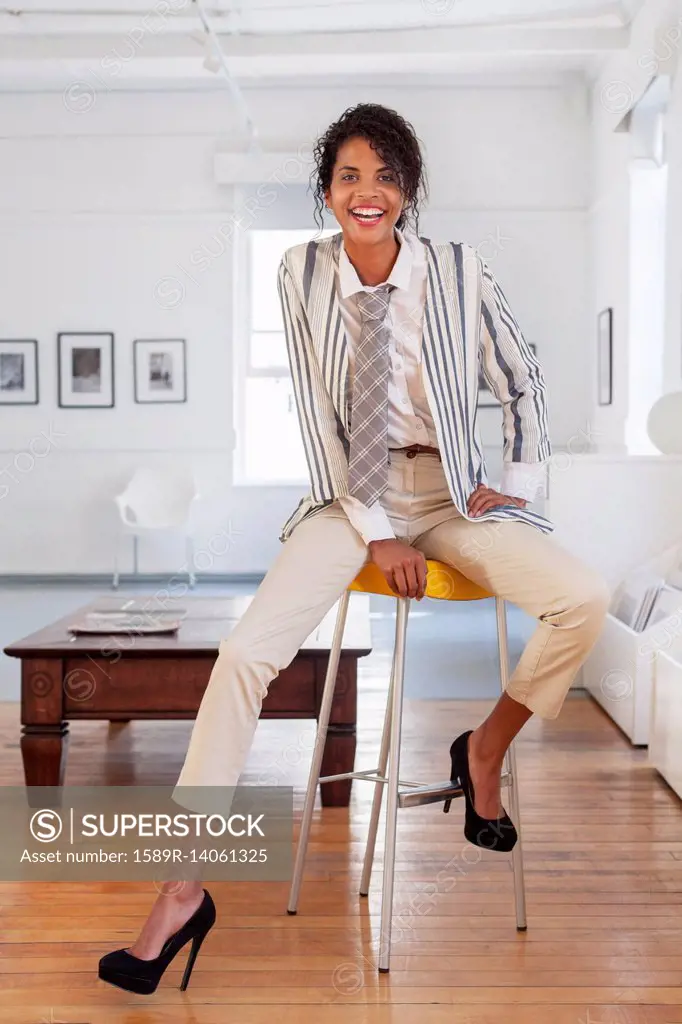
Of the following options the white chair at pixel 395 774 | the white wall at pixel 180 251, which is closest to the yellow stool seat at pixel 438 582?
the white chair at pixel 395 774

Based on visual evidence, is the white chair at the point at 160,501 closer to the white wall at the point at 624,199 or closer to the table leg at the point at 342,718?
the white wall at the point at 624,199

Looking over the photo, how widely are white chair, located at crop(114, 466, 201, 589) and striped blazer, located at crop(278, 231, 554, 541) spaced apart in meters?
5.48

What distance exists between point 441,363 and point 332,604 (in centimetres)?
49

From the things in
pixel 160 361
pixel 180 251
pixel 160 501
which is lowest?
pixel 160 501

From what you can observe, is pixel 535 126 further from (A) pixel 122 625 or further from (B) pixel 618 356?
(A) pixel 122 625

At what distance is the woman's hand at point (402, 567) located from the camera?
71.0 inches

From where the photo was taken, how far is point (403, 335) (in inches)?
76.6

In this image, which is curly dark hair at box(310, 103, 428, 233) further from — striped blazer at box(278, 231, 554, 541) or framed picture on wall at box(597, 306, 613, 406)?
framed picture on wall at box(597, 306, 613, 406)

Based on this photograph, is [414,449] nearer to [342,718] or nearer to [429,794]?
[429,794]

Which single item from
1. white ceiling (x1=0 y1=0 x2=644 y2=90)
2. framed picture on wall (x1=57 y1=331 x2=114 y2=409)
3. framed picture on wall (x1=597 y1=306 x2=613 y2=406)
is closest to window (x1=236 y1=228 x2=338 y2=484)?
framed picture on wall (x1=57 y1=331 x2=114 y2=409)

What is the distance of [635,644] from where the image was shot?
3260 mm

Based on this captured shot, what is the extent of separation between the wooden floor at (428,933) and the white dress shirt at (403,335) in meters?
0.82

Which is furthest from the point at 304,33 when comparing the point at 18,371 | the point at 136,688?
the point at 136,688

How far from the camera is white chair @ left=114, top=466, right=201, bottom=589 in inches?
293
